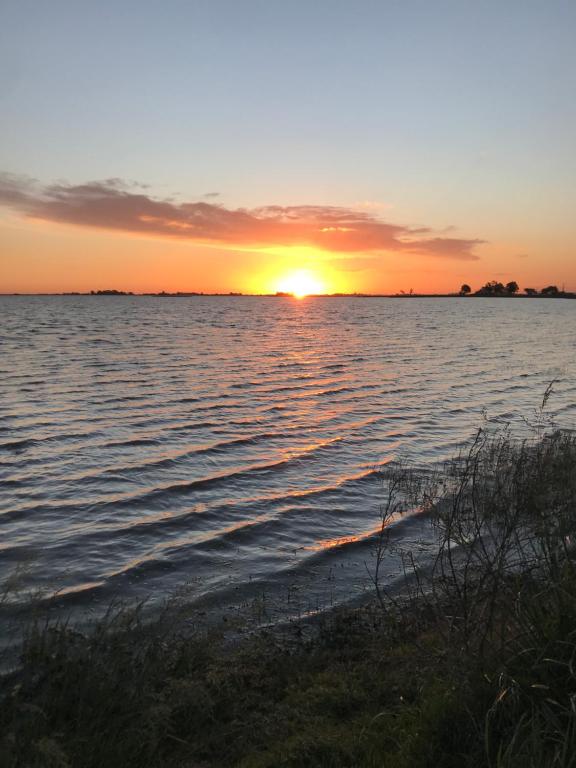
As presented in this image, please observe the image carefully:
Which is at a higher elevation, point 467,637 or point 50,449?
point 467,637

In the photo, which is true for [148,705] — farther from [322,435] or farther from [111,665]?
[322,435]

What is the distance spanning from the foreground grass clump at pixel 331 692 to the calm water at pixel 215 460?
7.27 feet

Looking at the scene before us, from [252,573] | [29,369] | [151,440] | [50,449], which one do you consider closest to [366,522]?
[252,573]

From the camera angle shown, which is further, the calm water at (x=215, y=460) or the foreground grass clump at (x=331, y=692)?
the calm water at (x=215, y=460)

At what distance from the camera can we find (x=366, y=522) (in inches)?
492

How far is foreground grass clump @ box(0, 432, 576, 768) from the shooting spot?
434cm

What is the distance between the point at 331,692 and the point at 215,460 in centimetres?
1104

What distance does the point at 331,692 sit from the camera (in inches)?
241

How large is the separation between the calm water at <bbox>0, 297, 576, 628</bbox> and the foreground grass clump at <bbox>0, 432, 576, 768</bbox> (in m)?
2.21

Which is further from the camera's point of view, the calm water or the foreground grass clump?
the calm water

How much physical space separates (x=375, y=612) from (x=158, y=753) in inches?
160

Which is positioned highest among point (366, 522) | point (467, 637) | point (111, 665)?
point (467, 637)

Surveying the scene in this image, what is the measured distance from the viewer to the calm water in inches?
396

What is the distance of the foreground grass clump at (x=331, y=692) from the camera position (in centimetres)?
434
